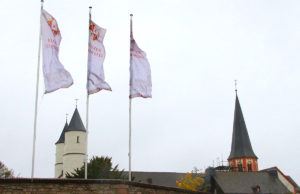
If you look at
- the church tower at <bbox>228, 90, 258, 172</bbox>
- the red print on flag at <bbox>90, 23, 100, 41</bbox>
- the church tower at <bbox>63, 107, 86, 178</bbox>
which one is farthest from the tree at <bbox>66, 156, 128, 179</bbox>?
the church tower at <bbox>228, 90, 258, 172</bbox>

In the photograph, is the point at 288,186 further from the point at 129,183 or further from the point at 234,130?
the point at 129,183

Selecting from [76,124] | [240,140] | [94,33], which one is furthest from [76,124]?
[94,33]

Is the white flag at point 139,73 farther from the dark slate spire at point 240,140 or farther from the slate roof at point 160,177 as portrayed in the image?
the dark slate spire at point 240,140

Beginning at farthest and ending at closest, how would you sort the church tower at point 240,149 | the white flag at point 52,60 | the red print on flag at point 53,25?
the church tower at point 240,149
the red print on flag at point 53,25
the white flag at point 52,60

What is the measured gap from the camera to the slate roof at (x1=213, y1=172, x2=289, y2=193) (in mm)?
62969

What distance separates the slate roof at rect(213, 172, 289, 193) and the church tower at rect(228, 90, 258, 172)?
11141 millimetres

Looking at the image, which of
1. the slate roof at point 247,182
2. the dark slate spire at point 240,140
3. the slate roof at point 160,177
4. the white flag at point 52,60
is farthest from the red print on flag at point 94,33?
the dark slate spire at point 240,140

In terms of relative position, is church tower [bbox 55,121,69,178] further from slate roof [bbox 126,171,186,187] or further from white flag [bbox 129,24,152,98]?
white flag [bbox 129,24,152,98]

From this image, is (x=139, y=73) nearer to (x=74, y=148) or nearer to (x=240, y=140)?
(x=74, y=148)

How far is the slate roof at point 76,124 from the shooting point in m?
55.0

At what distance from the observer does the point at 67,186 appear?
15.1 m

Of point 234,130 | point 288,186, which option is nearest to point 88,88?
point 288,186

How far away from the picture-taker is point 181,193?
18453 millimetres

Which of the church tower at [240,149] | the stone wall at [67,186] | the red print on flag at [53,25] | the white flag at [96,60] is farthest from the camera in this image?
the church tower at [240,149]
